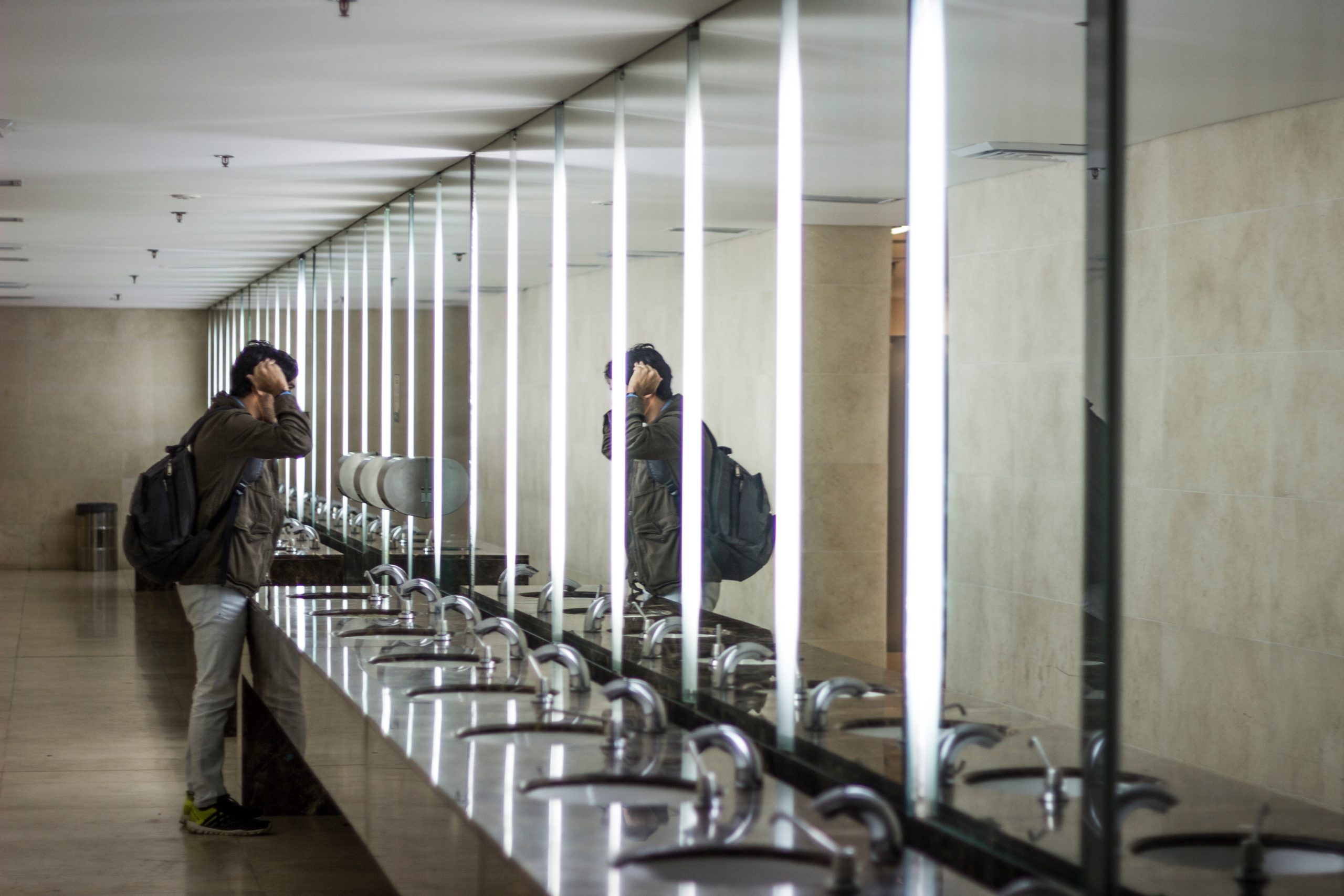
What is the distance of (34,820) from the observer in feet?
17.3

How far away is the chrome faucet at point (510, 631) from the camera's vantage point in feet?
12.0

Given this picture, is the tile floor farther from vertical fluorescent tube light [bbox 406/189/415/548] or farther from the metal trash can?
Answer: the metal trash can

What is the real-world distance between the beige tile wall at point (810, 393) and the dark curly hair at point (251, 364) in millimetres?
1397

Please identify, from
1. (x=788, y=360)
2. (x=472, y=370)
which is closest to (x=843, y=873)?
(x=788, y=360)

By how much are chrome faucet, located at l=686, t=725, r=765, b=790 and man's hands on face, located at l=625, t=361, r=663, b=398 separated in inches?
Answer: 55.7

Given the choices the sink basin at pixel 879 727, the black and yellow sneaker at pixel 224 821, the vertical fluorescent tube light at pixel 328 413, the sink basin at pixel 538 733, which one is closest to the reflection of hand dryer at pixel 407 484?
the vertical fluorescent tube light at pixel 328 413

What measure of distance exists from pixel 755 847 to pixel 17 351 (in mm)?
14608

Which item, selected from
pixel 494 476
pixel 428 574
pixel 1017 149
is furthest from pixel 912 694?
pixel 428 574

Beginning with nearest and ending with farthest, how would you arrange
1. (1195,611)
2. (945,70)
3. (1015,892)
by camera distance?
1. (1015,892)
2. (945,70)
3. (1195,611)

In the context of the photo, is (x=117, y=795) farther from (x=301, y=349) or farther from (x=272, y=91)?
(x=301, y=349)

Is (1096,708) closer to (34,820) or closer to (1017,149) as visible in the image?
(1017,149)

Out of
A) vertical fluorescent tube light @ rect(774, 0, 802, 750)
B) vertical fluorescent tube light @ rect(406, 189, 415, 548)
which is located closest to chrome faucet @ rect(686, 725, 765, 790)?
vertical fluorescent tube light @ rect(774, 0, 802, 750)

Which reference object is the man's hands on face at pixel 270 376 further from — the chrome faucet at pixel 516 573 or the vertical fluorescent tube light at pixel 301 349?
the vertical fluorescent tube light at pixel 301 349

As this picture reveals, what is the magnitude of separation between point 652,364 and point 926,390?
4.98ft
